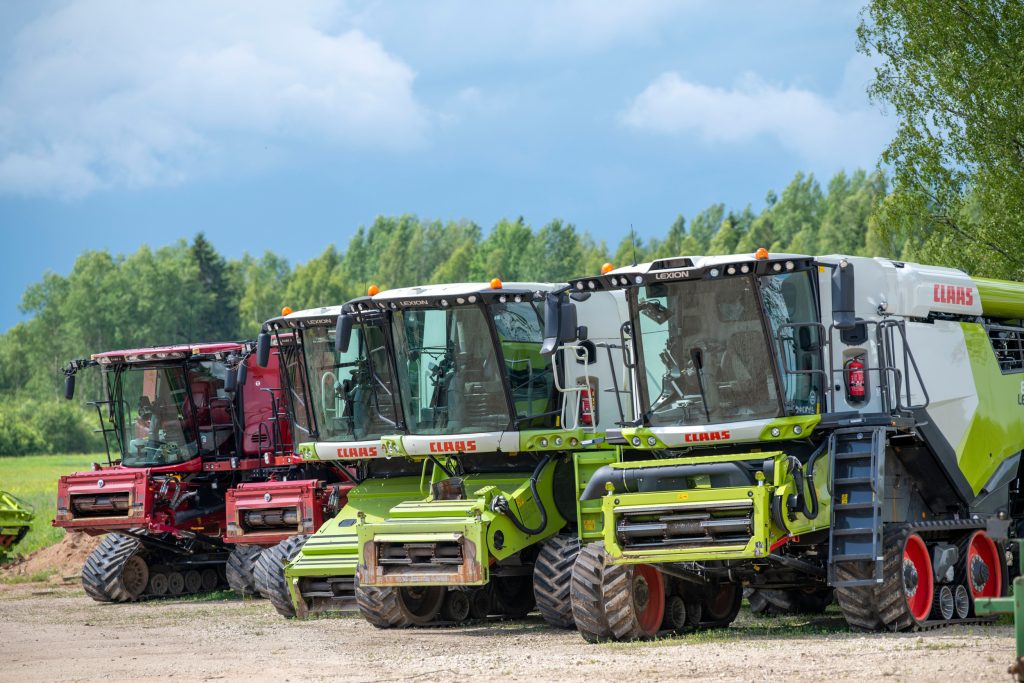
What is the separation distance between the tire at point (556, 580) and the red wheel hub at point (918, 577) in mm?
3253

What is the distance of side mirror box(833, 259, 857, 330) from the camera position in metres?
12.5

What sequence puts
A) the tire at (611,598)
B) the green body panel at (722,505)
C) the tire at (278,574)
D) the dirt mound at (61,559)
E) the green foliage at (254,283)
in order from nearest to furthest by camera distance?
1. the green body panel at (722,505)
2. the tire at (611,598)
3. the tire at (278,574)
4. the dirt mound at (61,559)
5. the green foliage at (254,283)

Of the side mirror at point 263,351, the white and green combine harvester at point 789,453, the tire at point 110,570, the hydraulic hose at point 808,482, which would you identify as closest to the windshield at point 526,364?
the white and green combine harvester at point 789,453

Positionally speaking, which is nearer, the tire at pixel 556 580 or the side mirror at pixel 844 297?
the side mirror at pixel 844 297

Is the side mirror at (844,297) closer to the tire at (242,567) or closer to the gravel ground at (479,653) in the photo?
the gravel ground at (479,653)

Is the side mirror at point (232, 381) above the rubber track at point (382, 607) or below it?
above

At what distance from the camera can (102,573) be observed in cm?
2139

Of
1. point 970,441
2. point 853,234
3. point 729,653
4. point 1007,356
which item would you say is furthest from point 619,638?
point 853,234

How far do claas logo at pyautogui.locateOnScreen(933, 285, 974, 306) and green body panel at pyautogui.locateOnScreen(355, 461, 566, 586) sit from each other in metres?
4.65

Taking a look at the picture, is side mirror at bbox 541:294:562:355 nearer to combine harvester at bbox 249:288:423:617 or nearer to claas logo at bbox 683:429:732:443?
claas logo at bbox 683:429:732:443

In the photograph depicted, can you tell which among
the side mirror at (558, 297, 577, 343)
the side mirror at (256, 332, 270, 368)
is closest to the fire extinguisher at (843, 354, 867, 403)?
the side mirror at (558, 297, 577, 343)

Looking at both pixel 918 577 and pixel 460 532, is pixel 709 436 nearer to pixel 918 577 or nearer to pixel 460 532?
pixel 918 577

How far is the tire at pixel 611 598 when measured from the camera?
12750 millimetres

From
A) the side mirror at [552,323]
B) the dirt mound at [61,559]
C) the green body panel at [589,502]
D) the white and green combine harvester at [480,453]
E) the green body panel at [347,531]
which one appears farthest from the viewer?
the dirt mound at [61,559]
